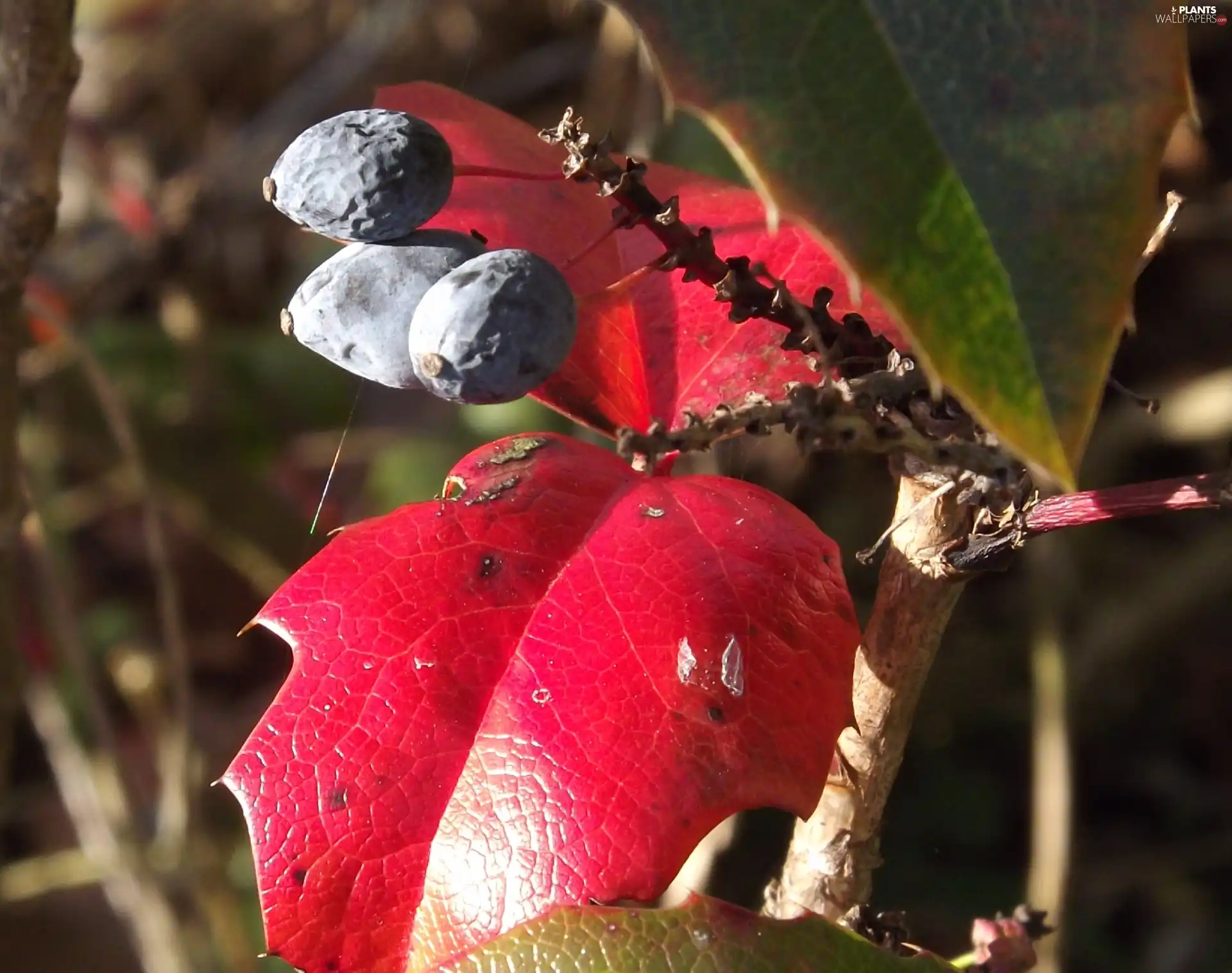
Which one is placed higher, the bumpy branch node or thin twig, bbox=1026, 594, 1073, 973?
the bumpy branch node

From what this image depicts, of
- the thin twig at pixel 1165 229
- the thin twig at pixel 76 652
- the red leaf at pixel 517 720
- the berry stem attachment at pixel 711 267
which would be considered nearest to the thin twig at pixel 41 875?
the thin twig at pixel 76 652

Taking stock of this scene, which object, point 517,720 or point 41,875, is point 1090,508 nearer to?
point 517,720

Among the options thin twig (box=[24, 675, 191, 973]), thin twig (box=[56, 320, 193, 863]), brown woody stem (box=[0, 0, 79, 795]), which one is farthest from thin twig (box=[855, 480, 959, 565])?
thin twig (box=[24, 675, 191, 973])

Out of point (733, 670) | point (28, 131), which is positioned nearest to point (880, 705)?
point (733, 670)

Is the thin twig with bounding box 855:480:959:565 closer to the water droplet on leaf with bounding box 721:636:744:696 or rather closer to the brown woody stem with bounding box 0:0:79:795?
the water droplet on leaf with bounding box 721:636:744:696

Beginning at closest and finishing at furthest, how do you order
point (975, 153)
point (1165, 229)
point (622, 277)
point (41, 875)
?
point (975, 153), point (1165, 229), point (622, 277), point (41, 875)

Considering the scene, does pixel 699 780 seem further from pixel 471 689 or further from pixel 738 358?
pixel 738 358

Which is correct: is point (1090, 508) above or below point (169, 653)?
above

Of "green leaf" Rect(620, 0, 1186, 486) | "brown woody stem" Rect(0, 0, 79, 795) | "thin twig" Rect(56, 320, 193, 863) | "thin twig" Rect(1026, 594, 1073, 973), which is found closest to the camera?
"green leaf" Rect(620, 0, 1186, 486)
